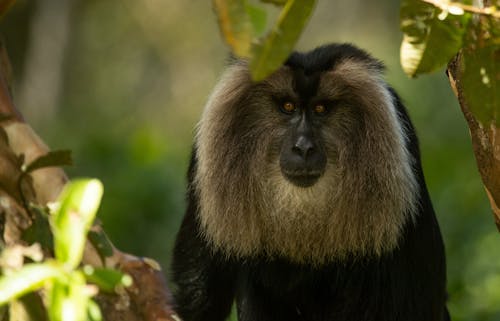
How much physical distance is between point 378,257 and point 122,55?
49.5ft

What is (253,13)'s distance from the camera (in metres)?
2.27

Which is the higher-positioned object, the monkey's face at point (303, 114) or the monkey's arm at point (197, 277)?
the monkey's face at point (303, 114)

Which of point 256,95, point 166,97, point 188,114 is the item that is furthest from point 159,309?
point 166,97

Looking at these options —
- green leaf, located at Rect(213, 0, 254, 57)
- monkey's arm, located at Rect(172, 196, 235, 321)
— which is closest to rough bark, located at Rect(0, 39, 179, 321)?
monkey's arm, located at Rect(172, 196, 235, 321)

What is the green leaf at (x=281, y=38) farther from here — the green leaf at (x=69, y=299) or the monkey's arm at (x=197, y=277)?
the monkey's arm at (x=197, y=277)

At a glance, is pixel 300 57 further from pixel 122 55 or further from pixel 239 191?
pixel 122 55

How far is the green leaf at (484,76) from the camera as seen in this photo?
234cm

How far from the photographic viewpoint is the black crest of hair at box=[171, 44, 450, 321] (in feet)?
14.1

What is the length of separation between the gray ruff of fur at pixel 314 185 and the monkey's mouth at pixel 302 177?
67mm

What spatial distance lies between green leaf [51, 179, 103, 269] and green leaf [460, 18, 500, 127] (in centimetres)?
94

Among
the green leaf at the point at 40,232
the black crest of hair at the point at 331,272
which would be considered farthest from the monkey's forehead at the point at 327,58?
the green leaf at the point at 40,232

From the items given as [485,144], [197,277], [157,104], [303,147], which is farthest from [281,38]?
[157,104]

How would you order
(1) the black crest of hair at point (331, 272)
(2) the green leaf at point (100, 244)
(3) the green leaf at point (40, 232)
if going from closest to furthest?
(3) the green leaf at point (40, 232), (2) the green leaf at point (100, 244), (1) the black crest of hair at point (331, 272)

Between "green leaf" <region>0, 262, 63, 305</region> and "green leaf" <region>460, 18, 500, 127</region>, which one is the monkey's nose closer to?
"green leaf" <region>460, 18, 500, 127</region>
